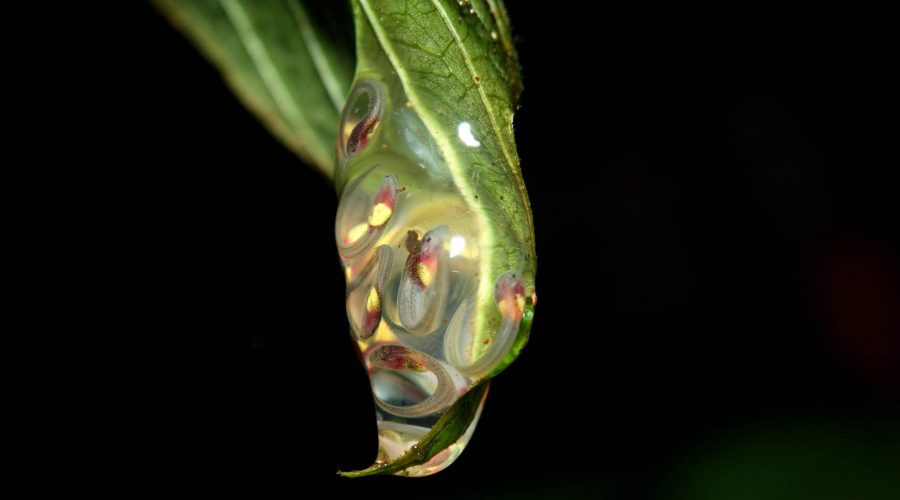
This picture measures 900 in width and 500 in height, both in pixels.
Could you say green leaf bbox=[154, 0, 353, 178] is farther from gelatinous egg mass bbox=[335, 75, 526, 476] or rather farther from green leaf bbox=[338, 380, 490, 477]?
green leaf bbox=[338, 380, 490, 477]

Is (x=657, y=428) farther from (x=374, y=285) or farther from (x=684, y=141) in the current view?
(x=374, y=285)

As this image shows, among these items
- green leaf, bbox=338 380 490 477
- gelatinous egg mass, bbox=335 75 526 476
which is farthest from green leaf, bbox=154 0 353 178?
green leaf, bbox=338 380 490 477

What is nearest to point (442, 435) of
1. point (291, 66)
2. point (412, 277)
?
point (412, 277)

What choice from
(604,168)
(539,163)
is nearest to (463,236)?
(539,163)

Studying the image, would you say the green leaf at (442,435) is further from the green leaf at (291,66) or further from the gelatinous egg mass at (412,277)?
the green leaf at (291,66)

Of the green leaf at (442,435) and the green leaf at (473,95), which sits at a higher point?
the green leaf at (473,95)

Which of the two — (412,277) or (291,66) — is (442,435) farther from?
(291,66)

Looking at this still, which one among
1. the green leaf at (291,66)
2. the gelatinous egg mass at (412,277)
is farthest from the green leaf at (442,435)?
the green leaf at (291,66)
